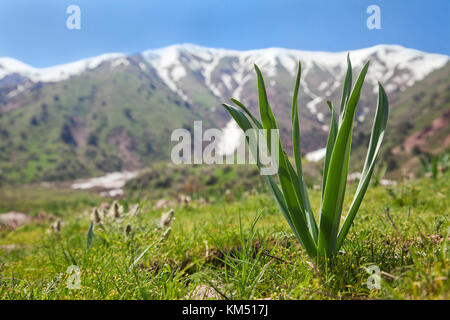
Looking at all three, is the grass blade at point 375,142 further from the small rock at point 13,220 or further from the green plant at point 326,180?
the small rock at point 13,220

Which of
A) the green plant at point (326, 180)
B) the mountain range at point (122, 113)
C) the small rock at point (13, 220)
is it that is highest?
the mountain range at point (122, 113)

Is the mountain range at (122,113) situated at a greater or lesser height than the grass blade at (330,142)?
greater

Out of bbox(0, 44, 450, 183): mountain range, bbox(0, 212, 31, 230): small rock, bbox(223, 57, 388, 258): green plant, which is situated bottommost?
bbox(0, 212, 31, 230): small rock

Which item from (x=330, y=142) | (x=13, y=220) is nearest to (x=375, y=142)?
(x=330, y=142)

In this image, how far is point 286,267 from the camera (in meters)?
1.57

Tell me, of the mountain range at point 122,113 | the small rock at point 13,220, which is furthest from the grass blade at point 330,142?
the mountain range at point 122,113

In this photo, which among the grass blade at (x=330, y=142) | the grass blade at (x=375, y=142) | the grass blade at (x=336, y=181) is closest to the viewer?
the grass blade at (x=336, y=181)

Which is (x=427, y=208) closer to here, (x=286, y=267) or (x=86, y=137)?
(x=286, y=267)

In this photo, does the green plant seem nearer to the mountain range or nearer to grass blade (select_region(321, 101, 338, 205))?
grass blade (select_region(321, 101, 338, 205))

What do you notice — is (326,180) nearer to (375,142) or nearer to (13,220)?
(375,142)

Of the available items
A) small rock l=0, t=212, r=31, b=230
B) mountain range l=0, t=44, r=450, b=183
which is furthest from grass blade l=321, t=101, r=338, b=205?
mountain range l=0, t=44, r=450, b=183

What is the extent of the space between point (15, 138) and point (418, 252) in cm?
17386

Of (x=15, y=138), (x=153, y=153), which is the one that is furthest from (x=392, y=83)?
(x=15, y=138)
